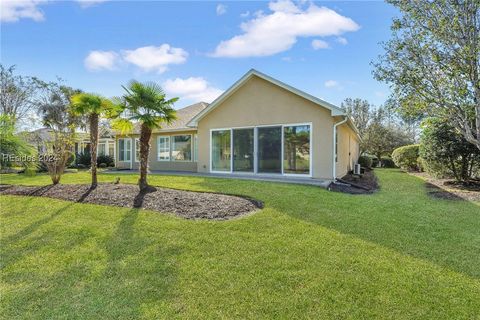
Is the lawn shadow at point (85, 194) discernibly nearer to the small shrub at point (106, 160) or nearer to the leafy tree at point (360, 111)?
the small shrub at point (106, 160)

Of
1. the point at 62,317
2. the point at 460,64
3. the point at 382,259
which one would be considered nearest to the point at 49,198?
the point at 62,317

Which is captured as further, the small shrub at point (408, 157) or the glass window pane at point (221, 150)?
the small shrub at point (408, 157)

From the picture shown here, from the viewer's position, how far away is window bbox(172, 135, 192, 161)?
1900 centimetres

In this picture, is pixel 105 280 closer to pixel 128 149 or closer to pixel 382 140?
pixel 128 149

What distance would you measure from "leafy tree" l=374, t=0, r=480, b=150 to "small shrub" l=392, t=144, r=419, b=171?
1282 centimetres

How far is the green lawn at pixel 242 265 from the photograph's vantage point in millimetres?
3564

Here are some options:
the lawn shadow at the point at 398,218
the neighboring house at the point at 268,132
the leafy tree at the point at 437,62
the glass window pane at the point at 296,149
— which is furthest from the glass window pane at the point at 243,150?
the leafy tree at the point at 437,62

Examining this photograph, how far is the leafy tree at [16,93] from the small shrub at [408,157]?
35.1 m

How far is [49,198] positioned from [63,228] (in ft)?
11.7

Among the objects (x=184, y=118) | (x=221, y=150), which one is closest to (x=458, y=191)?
(x=221, y=150)

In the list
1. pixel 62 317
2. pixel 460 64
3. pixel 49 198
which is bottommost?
pixel 62 317

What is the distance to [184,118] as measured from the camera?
67.3ft

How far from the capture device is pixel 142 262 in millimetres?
4789

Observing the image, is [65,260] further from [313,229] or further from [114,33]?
[114,33]
